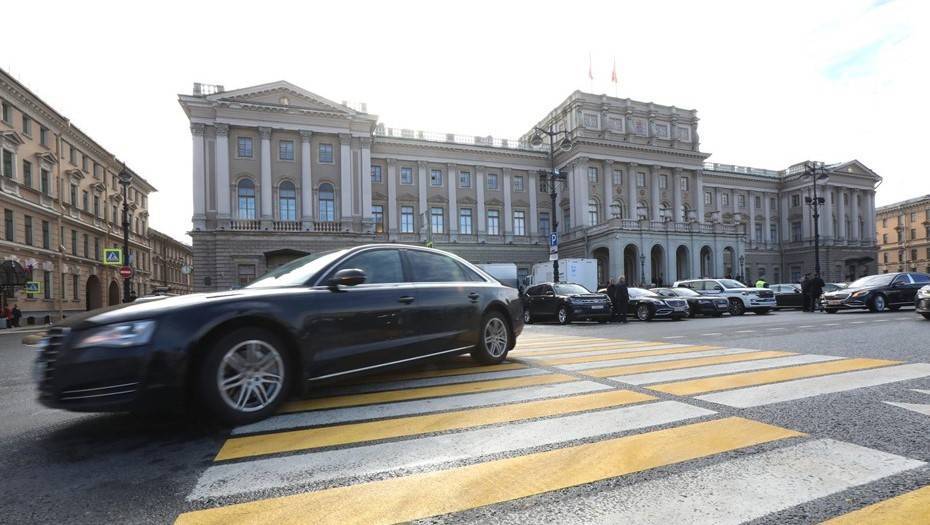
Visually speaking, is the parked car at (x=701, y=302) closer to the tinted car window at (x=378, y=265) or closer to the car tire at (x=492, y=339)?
the car tire at (x=492, y=339)

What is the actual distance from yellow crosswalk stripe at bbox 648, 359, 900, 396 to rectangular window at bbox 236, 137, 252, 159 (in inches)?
1599

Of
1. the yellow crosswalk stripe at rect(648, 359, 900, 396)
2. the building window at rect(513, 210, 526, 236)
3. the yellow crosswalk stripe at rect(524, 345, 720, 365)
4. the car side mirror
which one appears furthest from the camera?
the building window at rect(513, 210, 526, 236)

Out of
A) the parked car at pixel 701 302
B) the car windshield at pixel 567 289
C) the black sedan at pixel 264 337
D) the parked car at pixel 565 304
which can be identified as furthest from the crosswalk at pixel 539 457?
the parked car at pixel 701 302

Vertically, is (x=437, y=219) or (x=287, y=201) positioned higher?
(x=287, y=201)

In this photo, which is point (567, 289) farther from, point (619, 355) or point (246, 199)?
point (246, 199)

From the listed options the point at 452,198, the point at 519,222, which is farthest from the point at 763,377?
the point at 519,222

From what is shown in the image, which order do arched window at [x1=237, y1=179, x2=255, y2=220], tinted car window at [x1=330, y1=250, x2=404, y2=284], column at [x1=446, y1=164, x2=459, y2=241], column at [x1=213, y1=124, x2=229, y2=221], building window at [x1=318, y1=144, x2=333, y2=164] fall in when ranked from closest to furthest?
tinted car window at [x1=330, y1=250, x2=404, y2=284], column at [x1=213, y1=124, x2=229, y2=221], arched window at [x1=237, y1=179, x2=255, y2=220], building window at [x1=318, y1=144, x2=333, y2=164], column at [x1=446, y1=164, x2=459, y2=241]

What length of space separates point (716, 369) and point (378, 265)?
4367mm

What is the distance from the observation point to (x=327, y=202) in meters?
41.1

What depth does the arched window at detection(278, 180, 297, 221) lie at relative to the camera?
39.8 meters

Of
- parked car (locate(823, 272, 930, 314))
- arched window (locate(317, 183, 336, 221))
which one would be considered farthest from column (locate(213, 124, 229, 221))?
parked car (locate(823, 272, 930, 314))

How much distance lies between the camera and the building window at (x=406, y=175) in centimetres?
4691

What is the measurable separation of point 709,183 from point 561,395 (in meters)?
66.0

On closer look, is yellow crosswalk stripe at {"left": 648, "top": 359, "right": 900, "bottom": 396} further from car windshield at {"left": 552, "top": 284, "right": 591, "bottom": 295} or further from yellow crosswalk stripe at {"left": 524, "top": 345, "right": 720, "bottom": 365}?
car windshield at {"left": 552, "top": 284, "right": 591, "bottom": 295}
